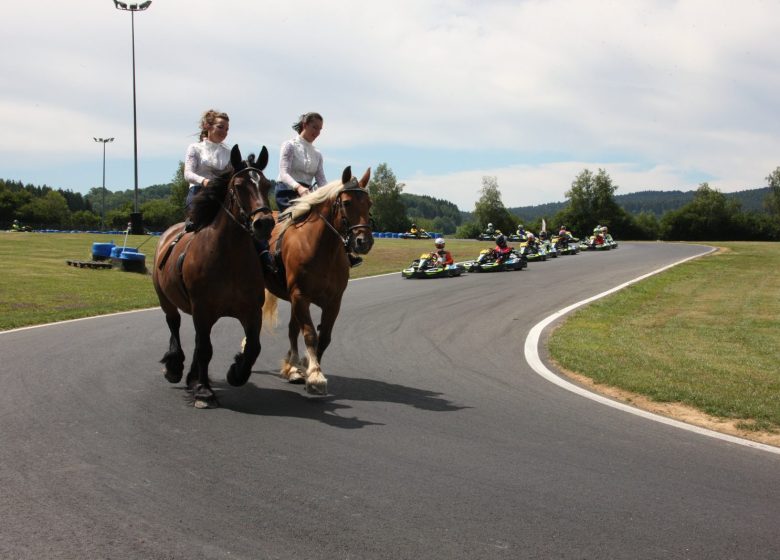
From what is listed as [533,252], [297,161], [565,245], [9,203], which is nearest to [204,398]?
[297,161]

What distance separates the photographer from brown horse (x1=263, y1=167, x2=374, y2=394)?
7.23 meters

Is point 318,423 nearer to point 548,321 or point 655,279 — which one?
point 548,321

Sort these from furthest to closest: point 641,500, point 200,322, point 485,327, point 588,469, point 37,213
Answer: point 37,213
point 485,327
point 200,322
point 588,469
point 641,500

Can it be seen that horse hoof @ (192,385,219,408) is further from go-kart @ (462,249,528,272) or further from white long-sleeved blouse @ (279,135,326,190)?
go-kart @ (462,249,528,272)

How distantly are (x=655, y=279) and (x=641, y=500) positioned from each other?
21.7m

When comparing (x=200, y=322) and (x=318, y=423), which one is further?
(x=200, y=322)

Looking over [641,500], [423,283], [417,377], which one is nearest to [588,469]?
[641,500]

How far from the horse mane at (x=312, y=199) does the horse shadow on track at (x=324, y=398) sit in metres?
1.83

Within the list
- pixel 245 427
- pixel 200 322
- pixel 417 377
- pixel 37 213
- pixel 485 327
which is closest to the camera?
pixel 245 427

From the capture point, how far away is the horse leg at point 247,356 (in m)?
7.01

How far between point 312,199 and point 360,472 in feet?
11.8

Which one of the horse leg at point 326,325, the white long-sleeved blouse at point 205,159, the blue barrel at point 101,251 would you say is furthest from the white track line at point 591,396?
the blue barrel at point 101,251

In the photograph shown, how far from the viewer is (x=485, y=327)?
13.1m

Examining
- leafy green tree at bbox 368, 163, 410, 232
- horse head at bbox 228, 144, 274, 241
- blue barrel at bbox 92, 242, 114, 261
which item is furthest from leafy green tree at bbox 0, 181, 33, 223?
horse head at bbox 228, 144, 274, 241
